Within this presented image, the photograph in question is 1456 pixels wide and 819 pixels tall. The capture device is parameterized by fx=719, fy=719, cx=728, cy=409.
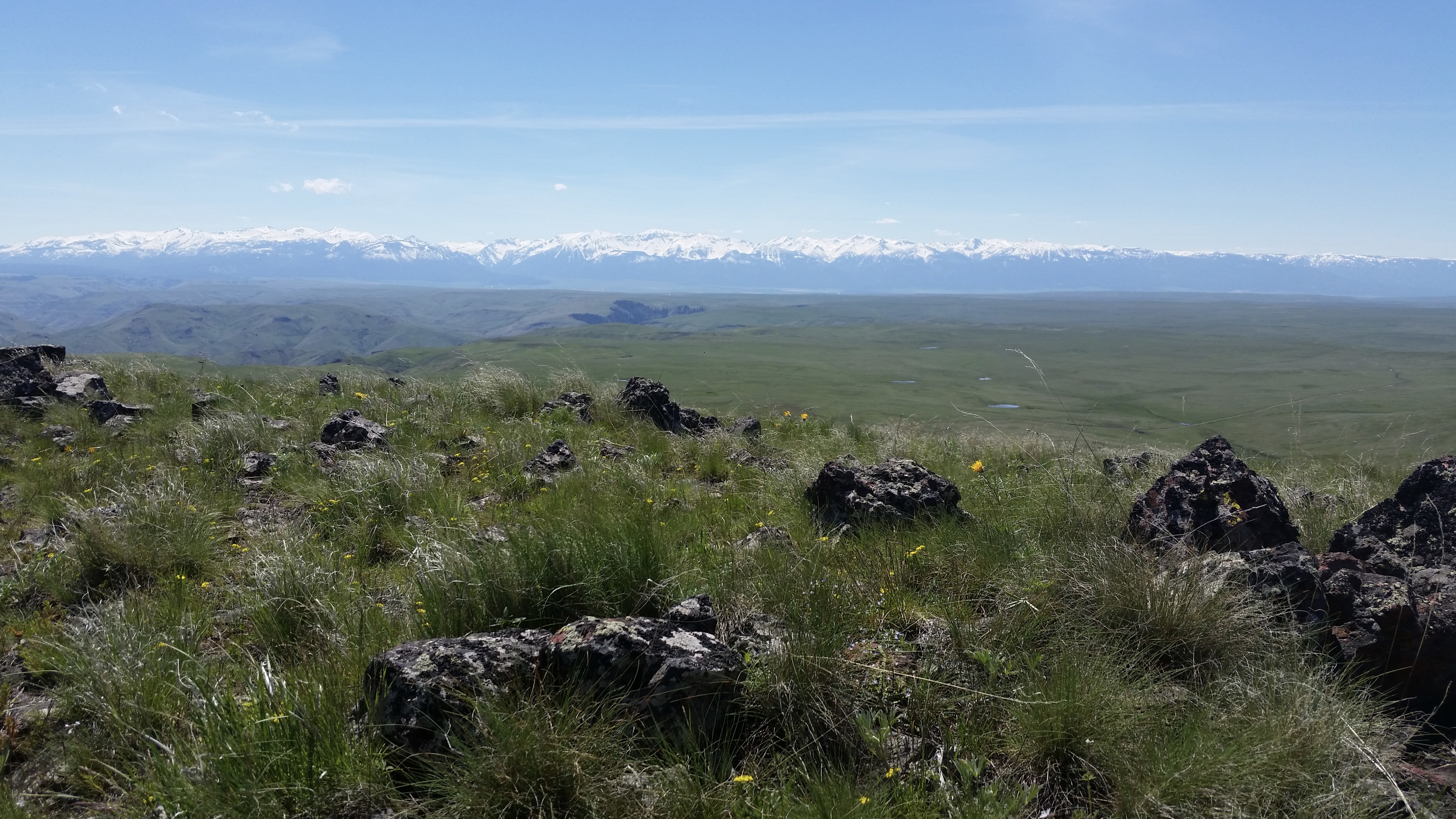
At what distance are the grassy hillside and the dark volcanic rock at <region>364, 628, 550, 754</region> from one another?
12 centimetres

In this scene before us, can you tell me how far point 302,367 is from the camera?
667 inches

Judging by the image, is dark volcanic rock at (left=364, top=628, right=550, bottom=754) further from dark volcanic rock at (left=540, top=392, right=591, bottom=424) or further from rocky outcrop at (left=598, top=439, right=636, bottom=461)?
dark volcanic rock at (left=540, top=392, right=591, bottom=424)

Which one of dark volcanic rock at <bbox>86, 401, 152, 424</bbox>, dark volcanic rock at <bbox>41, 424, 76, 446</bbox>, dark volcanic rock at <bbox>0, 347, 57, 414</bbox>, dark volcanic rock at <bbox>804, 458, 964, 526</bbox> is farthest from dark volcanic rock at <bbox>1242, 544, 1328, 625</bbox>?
dark volcanic rock at <bbox>0, 347, 57, 414</bbox>

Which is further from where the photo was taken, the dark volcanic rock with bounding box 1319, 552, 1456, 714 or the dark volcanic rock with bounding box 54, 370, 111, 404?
the dark volcanic rock with bounding box 54, 370, 111, 404

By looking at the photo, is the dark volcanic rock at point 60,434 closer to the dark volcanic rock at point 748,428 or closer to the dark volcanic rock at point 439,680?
the dark volcanic rock at point 439,680

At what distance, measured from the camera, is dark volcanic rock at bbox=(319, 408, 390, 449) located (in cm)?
823

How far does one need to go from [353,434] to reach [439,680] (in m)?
6.40

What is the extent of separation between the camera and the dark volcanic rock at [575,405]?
11.1 m

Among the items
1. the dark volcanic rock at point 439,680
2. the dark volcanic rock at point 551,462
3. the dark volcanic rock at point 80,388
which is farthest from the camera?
the dark volcanic rock at point 80,388

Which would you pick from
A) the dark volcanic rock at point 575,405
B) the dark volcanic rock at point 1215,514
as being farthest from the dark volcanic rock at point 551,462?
the dark volcanic rock at point 1215,514

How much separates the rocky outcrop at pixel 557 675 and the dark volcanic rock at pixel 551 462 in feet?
12.8

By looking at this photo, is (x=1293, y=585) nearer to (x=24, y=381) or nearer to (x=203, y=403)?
(x=203, y=403)

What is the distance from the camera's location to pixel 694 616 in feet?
12.0

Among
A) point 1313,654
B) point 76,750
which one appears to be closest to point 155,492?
point 76,750
